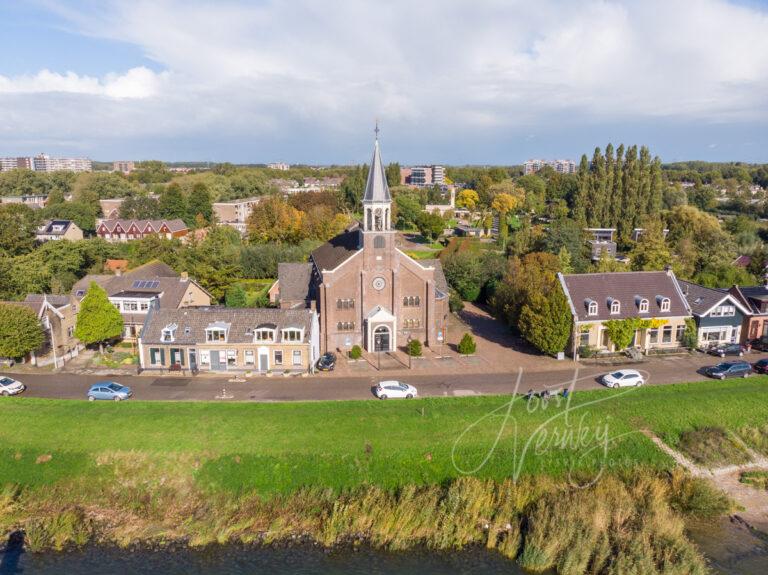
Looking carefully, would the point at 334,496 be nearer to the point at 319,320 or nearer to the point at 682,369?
the point at 319,320

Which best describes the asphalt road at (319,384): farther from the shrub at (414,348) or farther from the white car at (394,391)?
the shrub at (414,348)

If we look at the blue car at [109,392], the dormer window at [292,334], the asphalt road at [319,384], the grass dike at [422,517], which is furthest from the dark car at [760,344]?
the blue car at [109,392]

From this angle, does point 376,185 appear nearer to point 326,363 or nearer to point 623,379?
point 326,363

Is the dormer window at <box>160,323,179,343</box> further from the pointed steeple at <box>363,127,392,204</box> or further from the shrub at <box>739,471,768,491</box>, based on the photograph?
the shrub at <box>739,471,768,491</box>

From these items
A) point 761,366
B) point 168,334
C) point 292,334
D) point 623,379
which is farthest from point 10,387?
point 761,366

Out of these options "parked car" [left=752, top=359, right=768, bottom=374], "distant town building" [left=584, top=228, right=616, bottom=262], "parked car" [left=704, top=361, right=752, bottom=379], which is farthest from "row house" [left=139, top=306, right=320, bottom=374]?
"distant town building" [left=584, top=228, right=616, bottom=262]

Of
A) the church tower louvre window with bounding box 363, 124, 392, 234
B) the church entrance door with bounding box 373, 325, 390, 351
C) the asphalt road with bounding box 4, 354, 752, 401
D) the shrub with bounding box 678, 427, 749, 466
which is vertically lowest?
the shrub with bounding box 678, 427, 749, 466
